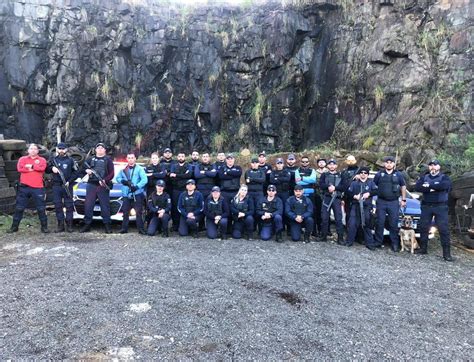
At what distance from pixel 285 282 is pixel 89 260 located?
10.4 ft

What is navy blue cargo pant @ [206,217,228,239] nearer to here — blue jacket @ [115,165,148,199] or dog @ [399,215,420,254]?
blue jacket @ [115,165,148,199]

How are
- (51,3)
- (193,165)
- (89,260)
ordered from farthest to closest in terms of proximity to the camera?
(51,3), (193,165), (89,260)

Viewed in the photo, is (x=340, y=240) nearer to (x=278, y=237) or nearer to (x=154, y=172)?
(x=278, y=237)

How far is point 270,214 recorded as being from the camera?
26.0ft

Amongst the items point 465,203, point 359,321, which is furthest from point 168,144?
point 359,321

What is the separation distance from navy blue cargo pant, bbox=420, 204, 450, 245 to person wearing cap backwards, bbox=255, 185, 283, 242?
9.35ft

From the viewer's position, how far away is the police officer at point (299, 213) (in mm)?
7980

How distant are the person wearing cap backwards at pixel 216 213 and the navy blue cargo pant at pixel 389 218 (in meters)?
3.19

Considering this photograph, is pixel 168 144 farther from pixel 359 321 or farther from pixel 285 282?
pixel 359 321

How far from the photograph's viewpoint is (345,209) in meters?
8.38

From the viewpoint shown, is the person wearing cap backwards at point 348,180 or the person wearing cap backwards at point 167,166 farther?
the person wearing cap backwards at point 167,166

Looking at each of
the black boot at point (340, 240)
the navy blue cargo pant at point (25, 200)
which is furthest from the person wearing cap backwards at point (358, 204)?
the navy blue cargo pant at point (25, 200)

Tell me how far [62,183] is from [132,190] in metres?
1.50

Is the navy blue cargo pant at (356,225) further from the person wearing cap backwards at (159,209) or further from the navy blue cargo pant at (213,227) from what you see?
the person wearing cap backwards at (159,209)
